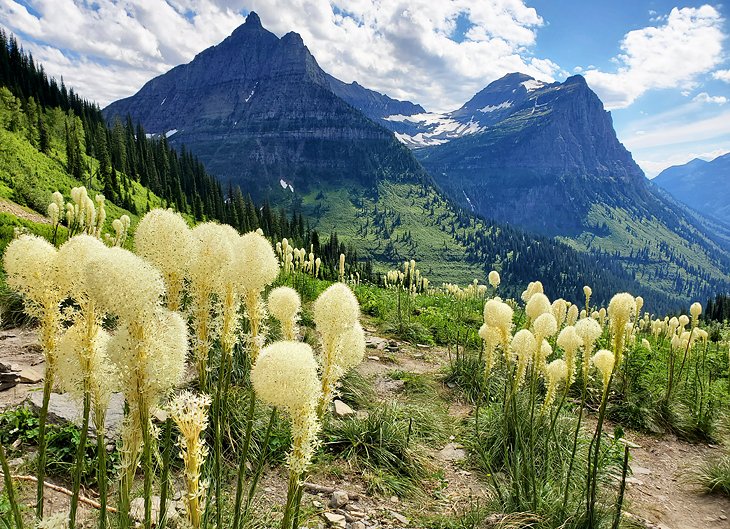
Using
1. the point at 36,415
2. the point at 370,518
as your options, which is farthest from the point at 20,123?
the point at 370,518

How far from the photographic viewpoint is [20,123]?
51.4 meters

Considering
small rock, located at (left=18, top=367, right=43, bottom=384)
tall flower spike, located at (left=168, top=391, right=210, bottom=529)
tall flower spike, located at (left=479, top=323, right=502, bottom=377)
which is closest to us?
tall flower spike, located at (left=168, top=391, right=210, bottom=529)

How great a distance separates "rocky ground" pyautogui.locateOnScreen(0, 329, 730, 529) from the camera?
5441 millimetres

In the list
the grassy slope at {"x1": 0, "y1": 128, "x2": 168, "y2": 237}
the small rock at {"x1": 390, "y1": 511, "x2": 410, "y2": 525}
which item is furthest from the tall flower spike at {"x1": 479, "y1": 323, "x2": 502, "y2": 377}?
the grassy slope at {"x1": 0, "y1": 128, "x2": 168, "y2": 237}

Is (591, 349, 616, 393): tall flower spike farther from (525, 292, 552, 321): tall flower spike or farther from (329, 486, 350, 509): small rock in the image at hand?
(329, 486, 350, 509): small rock

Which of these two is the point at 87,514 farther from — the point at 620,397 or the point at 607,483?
the point at 620,397

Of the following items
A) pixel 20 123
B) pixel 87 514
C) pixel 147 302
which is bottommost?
pixel 87 514

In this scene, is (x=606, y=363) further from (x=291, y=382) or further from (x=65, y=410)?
(x=65, y=410)

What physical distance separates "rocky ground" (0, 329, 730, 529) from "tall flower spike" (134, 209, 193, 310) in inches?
140

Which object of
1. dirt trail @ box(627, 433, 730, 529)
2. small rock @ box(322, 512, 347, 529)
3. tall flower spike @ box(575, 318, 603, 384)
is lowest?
dirt trail @ box(627, 433, 730, 529)

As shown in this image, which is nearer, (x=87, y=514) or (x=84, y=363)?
(x=84, y=363)

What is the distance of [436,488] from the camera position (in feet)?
21.7

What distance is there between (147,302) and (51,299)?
82 centimetres

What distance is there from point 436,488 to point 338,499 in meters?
1.80
